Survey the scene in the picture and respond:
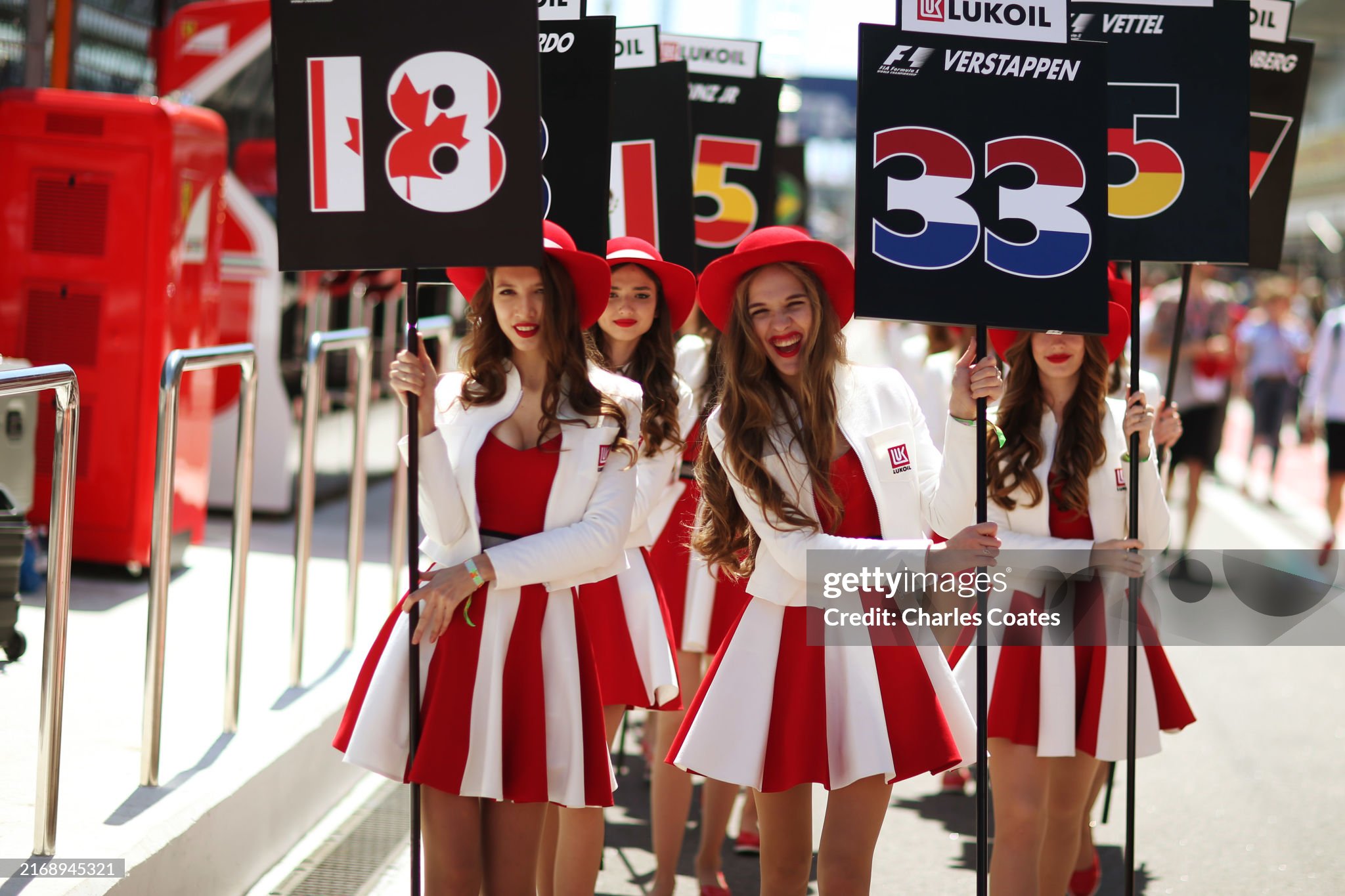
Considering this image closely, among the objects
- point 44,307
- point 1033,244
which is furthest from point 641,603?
point 44,307

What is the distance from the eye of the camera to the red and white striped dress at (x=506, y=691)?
3.47m

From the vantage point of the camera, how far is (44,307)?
23.8ft

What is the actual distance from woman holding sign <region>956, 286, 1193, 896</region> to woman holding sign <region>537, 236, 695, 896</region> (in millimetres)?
920

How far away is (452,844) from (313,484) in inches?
103

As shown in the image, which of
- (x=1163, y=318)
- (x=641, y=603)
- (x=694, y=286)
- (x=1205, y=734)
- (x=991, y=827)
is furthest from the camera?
(x=1163, y=318)

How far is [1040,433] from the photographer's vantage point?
14.2 ft

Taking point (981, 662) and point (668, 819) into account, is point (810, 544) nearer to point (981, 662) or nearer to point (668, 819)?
point (981, 662)

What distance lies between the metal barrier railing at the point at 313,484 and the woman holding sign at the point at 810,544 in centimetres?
236

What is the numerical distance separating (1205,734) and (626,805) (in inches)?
114

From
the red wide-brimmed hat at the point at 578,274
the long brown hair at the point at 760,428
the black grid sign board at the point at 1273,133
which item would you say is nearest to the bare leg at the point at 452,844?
the long brown hair at the point at 760,428

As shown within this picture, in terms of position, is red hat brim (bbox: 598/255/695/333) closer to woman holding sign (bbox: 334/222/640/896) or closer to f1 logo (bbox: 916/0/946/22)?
woman holding sign (bbox: 334/222/640/896)

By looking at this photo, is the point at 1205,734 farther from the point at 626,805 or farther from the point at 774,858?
the point at 774,858

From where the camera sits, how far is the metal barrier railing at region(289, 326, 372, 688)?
5.77 m

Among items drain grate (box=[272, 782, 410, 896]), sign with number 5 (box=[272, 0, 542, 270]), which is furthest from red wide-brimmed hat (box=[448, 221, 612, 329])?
drain grate (box=[272, 782, 410, 896])
